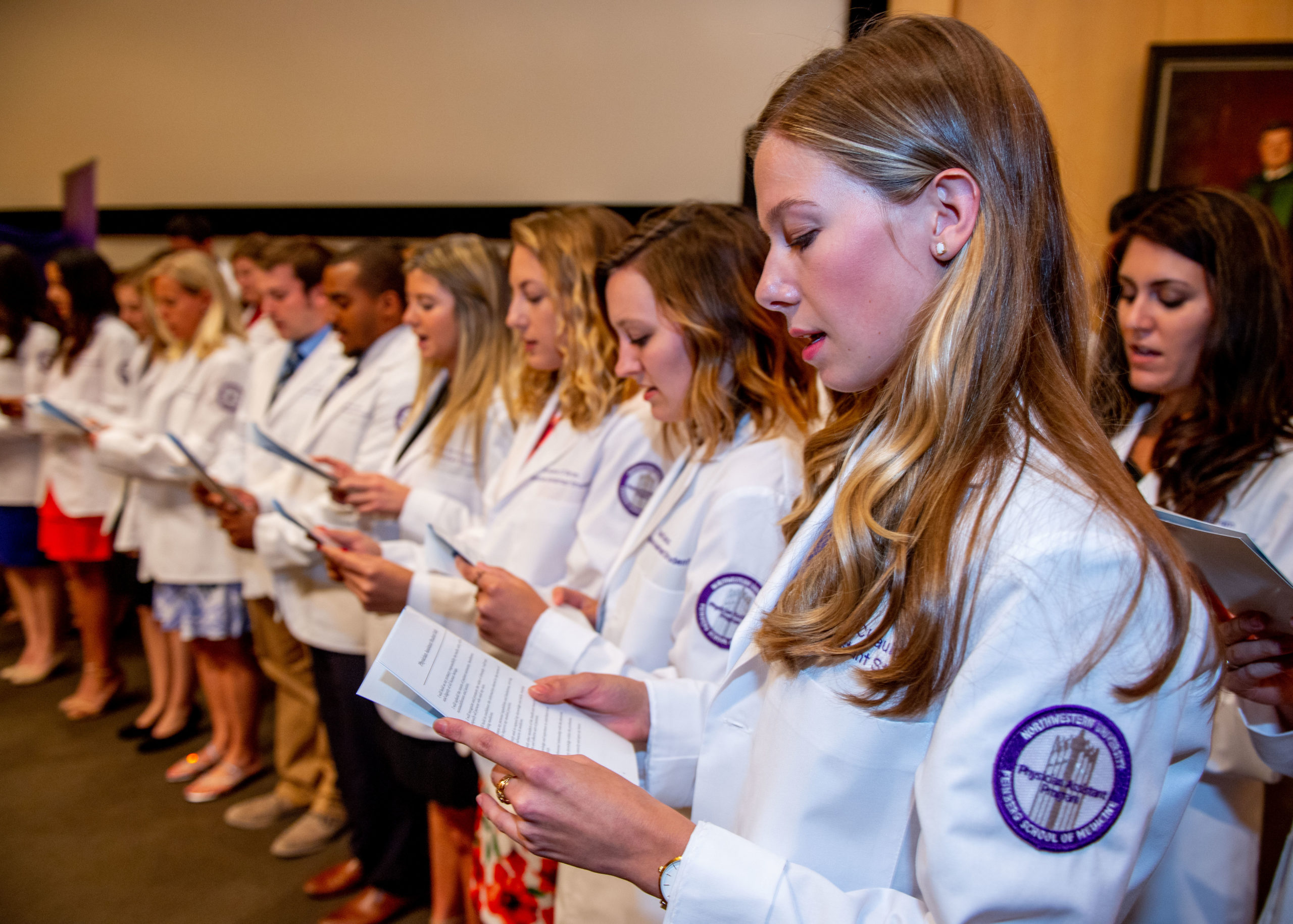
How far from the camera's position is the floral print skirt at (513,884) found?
1652 mm

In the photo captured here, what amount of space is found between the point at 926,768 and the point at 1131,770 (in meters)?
0.16

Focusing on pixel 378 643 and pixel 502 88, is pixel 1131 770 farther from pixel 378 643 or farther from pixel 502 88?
pixel 502 88

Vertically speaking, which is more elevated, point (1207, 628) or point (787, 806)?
point (1207, 628)

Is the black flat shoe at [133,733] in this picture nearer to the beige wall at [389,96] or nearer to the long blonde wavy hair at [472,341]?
the long blonde wavy hair at [472,341]

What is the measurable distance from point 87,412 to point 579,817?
12.8ft

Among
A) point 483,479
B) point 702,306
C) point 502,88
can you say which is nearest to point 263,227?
point 502,88

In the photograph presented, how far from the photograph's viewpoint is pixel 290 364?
3082 mm

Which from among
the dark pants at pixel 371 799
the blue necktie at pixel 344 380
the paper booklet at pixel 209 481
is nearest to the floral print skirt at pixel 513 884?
the dark pants at pixel 371 799

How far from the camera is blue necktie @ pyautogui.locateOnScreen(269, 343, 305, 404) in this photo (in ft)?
10.0

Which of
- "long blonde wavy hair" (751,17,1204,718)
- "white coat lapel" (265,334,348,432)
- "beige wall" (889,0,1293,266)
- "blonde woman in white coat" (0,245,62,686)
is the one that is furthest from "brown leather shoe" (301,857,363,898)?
"beige wall" (889,0,1293,266)

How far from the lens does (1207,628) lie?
2.34 feet

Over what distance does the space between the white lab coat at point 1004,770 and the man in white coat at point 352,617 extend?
1764 millimetres

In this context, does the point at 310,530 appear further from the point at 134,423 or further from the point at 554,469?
the point at 134,423

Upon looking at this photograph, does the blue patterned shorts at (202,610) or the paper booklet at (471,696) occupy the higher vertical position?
the paper booklet at (471,696)
